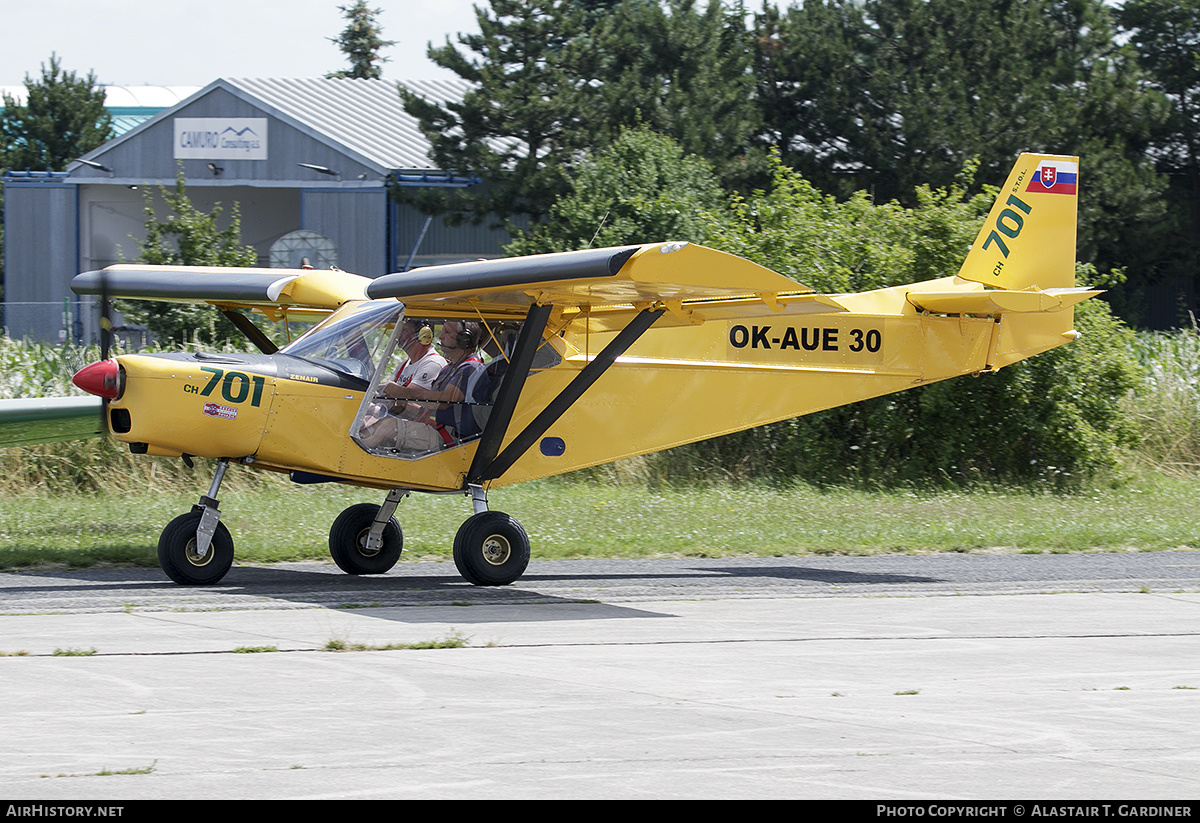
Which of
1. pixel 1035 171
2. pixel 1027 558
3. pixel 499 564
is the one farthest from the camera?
pixel 1035 171

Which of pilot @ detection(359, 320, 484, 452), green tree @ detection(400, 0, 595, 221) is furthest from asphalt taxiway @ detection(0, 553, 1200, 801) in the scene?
green tree @ detection(400, 0, 595, 221)

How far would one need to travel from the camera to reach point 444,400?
10422mm

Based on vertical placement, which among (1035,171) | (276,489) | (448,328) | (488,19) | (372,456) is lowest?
(276,489)

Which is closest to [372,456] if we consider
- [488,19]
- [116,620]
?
[116,620]

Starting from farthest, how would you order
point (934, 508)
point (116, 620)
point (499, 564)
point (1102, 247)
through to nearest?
point (1102, 247)
point (934, 508)
point (499, 564)
point (116, 620)

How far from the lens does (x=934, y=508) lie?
14953mm

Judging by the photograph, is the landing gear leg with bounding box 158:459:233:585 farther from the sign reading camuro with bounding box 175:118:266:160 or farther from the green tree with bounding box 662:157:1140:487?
the sign reading camuro with bounding box 175:118:266:160

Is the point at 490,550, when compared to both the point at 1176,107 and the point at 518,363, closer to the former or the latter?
the point at 518,363

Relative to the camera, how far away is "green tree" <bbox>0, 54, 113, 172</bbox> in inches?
2263

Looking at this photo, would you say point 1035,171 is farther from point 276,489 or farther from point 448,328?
point 276,489

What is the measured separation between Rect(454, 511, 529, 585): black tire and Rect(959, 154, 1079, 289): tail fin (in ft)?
18.1

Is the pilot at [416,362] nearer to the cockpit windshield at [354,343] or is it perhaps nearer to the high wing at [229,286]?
the cockpit windshield at [354,343]

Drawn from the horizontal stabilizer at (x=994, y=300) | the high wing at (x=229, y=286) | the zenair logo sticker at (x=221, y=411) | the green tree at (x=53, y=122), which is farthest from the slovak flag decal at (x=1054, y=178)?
the green tree at (x=53, y=122)
